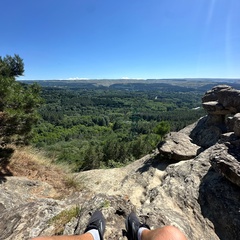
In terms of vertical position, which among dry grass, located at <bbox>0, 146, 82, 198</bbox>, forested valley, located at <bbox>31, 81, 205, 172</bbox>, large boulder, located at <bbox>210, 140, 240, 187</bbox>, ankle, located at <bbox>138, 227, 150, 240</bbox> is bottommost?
forested valley, located at <bbox>31, 81, 205, 172</bbox>

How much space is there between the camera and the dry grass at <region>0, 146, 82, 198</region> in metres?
7.46

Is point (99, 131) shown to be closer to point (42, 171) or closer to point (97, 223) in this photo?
point (42, 171)

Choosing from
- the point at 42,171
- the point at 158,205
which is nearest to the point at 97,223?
the point at 158,205

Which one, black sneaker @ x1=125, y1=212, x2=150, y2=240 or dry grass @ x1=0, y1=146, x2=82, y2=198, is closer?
black sneaker @ x1=125, y1=212, x2=150, y2=240

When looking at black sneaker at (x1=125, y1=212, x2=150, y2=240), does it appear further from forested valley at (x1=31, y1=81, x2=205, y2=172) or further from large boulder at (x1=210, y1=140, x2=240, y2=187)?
forested valley at (x1=31, y1=81, x2=205, y2=172)

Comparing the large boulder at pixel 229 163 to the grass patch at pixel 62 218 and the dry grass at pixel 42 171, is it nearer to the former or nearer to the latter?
the grass patch at pixel 62 218

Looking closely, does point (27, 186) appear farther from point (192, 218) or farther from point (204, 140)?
point (204, 140)

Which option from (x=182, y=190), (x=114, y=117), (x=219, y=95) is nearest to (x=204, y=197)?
(x=182, y=190)

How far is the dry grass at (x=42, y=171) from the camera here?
294 inches

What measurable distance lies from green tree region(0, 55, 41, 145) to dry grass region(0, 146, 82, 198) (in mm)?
1124

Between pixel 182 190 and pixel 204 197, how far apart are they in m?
0.55

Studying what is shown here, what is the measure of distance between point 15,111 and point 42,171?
286cm

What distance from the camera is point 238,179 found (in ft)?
15.5

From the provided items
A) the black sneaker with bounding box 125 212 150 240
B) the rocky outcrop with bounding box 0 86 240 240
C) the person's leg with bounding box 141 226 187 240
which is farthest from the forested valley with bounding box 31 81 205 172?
the person's leg with bounding box 141 226 187 240
